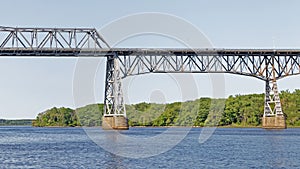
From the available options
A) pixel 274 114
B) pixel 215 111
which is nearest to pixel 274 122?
pixel 274 114

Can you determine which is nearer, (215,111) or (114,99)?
(114,99)

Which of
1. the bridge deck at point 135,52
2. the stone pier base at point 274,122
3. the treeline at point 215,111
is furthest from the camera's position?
the treeline at point 215,111

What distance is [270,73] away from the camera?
117 metres

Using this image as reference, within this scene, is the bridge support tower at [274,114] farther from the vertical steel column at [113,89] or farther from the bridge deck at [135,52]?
the vertical steel column at [113,89]

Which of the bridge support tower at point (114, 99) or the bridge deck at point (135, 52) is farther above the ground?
the bridge deck at point (135, 52)

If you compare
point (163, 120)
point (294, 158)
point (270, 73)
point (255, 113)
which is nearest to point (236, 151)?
point (294, 158)

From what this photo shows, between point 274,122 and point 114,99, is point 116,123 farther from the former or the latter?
point 274,122

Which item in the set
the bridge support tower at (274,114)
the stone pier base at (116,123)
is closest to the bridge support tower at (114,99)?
the stone pier base at (116,123)

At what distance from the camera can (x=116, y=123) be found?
108m

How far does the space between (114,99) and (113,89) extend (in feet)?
6.24

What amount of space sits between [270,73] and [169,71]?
20.6m

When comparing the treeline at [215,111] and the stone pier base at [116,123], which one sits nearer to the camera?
the stone pier base at [116,123]

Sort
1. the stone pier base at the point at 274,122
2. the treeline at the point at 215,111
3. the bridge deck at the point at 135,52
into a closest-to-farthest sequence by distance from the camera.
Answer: the bridge deck at the point at 135,52 → the stone pier base at the point at 274,122 → the treeline at the point at 215,111

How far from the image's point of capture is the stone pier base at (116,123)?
108750 mm
